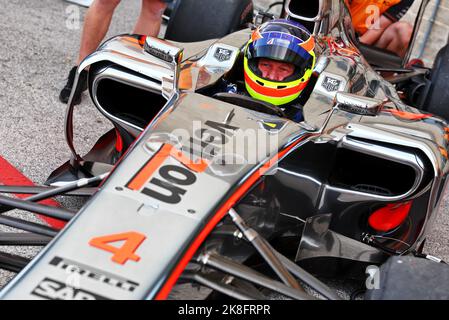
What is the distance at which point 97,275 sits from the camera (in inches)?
83.7

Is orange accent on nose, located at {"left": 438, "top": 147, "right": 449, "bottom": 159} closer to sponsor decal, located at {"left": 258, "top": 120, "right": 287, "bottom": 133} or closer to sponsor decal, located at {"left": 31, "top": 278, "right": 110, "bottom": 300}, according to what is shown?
sponsor decal, located at {"left": 258, "top": 120, "right": 287, "bottom": 133}

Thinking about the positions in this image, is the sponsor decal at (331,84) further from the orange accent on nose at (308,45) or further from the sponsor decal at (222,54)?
the sponsor decal at (222,54)

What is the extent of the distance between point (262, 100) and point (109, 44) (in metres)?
0.74

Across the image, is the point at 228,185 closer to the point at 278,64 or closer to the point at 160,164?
the point at 160,164

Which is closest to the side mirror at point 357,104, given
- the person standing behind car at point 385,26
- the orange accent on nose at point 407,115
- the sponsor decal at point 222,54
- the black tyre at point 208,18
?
the orange accent on nose at point 407,115

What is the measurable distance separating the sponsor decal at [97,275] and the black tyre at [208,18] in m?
2.38

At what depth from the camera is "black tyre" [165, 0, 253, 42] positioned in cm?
430

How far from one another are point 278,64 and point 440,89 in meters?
1.48

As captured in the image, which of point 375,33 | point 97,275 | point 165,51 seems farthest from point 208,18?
point 97,275

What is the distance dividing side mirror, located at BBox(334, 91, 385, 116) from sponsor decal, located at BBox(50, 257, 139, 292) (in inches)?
55.1

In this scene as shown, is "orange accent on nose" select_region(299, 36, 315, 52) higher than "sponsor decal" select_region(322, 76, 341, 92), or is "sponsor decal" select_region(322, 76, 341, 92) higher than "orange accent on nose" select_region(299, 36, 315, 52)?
"orange accent on nose" select_region(299, 36, 315, 52)

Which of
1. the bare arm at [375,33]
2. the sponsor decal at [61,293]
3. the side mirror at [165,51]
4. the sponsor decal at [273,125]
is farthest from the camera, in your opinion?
the bare arm at [375,33]

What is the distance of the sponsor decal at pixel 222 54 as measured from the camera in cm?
352

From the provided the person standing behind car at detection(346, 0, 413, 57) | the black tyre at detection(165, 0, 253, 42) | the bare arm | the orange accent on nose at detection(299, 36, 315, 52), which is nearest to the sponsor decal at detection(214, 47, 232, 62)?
the orange accent on nose at detection(299, 36, 315, 52)
